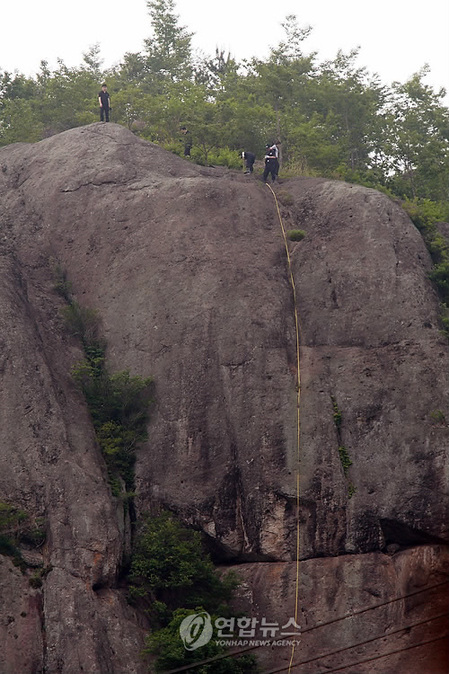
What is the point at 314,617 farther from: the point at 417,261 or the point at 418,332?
the point at 417,261

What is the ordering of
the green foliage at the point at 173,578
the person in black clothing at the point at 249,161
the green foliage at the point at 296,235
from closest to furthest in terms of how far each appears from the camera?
the green foliage at the point at 173,578 < the green foliage at the point at 296,235 < the person in black clothing at the point at 249,161

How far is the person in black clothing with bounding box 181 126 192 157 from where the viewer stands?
42.5 metres

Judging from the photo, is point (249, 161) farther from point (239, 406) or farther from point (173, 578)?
point (173, 578)

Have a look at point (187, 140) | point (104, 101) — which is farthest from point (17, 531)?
point (104, 101)

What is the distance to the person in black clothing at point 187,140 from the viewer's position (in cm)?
4250

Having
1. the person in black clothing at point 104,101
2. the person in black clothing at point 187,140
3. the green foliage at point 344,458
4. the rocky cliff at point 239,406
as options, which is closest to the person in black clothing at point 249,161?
the rocky cliff at point 239,406

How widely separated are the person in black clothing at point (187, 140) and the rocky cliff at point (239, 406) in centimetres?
475

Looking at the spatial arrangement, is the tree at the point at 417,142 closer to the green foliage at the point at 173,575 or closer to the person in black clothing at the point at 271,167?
the person in black clothing at the point at 271,167

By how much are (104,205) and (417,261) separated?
11.3 m

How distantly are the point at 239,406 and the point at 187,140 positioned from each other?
54.2ft

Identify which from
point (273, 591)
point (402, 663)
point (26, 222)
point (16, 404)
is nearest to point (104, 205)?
point (26, 222)

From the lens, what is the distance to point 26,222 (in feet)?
123

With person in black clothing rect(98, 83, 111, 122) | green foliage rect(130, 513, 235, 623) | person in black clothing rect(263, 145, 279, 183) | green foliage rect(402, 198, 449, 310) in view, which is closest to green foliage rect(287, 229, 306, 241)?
green foliage rect(402, 198, 449, 310)

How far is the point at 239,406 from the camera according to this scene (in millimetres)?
31266
